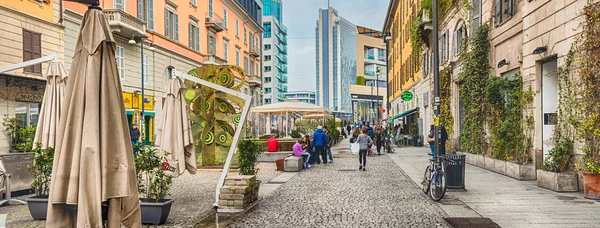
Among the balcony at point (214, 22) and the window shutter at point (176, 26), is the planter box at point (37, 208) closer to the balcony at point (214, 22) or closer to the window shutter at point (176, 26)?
the window shutter at point (176, 26)

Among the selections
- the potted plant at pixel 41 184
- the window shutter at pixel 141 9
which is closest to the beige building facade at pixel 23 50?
the window shutter at pixel 141 9

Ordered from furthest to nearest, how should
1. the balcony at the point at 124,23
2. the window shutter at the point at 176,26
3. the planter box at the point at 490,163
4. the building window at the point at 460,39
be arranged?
the window shutter at the point at 176,26 → the balcony at the point at 124,23 → the building window at the point at 460,39 → the planter box at the point at 490,163

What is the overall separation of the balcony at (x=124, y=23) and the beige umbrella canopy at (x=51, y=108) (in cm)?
1752

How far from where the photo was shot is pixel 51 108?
9.45 meters

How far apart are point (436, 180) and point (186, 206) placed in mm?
4984

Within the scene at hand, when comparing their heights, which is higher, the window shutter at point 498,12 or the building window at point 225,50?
the building window at point 225,50

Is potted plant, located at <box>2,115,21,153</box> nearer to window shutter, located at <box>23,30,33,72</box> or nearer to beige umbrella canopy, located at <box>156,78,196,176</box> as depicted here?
window shutter, located at <box>23,30,33,72</box>

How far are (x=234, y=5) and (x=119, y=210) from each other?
157ft

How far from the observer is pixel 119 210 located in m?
4.50

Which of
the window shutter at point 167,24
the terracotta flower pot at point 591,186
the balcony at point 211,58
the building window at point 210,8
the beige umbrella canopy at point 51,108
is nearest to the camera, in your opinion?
the terracotta flower pot at point 591,186

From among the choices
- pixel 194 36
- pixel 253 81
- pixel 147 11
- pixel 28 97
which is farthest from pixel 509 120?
pixel 253 81

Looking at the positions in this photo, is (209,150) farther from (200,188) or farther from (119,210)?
(119,210)

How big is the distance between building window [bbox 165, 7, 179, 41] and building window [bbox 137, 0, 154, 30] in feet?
6.77

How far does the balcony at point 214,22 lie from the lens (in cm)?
4172
